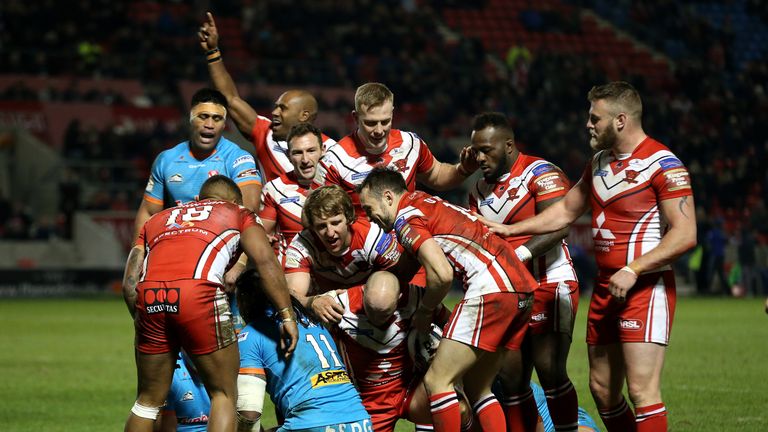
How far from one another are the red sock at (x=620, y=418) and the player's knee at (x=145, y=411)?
2890mm

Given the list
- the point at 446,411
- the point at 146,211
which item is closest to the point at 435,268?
the point at 446,411

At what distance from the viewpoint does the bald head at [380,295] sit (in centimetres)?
675

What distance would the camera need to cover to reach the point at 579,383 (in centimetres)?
1141

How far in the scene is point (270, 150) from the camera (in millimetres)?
9375

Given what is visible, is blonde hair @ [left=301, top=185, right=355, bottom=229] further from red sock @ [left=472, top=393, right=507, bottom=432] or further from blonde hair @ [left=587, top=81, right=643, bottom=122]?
blonde hair @ [left=587, top=81, right=643, bottom=122]

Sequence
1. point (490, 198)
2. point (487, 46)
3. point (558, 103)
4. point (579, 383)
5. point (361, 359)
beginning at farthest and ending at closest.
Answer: point (487, 46) → point (558, 103) → point (579, 383) → point (490, 198) → point (361, 359)

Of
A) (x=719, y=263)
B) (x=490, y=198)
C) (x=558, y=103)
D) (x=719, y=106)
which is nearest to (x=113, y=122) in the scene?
(x=558, y=103)

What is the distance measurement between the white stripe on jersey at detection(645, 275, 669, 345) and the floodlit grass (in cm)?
209

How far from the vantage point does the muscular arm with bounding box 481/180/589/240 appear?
735 cm

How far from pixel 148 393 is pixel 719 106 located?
28.8 meters

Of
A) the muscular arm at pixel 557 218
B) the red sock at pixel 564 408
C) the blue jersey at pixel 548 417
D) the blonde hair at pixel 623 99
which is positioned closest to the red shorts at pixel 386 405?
the red sock at pixel 564 408

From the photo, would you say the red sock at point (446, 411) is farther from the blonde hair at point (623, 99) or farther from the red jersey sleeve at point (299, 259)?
the blonde hair at point (623, 99)

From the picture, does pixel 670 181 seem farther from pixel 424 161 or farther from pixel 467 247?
pixel 424 161

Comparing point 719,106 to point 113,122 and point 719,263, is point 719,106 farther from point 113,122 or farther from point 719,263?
point 113,122
